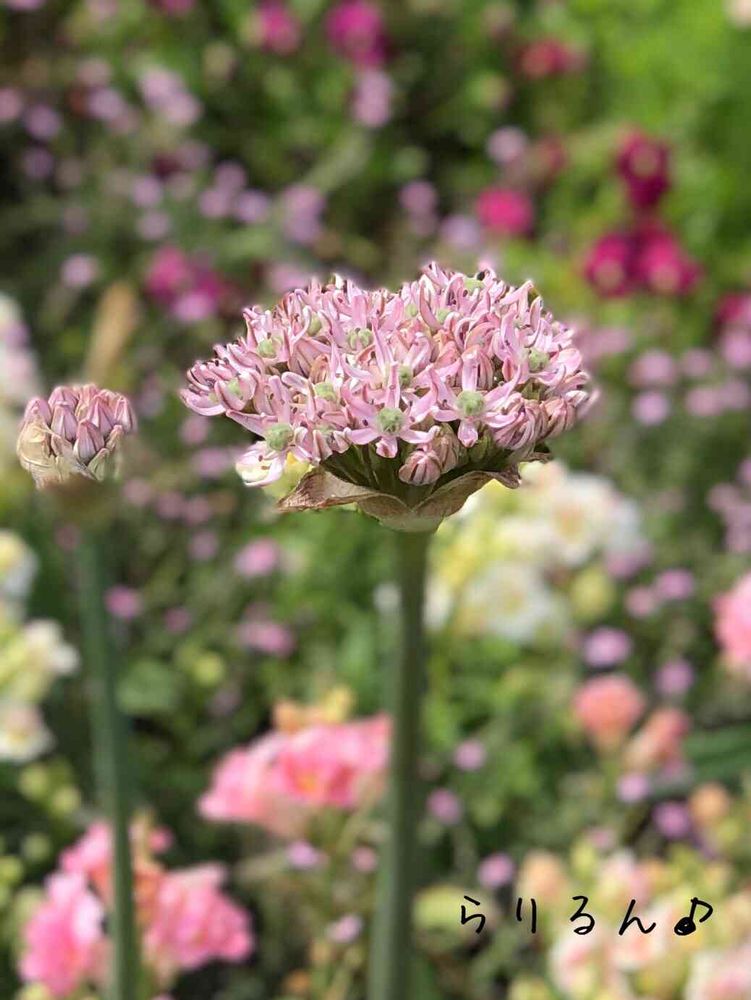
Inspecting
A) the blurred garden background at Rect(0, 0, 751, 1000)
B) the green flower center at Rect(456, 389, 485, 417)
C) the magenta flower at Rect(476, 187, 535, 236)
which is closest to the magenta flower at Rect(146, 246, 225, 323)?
the blurred garden background at Rect(0, 0, 751, 1000)

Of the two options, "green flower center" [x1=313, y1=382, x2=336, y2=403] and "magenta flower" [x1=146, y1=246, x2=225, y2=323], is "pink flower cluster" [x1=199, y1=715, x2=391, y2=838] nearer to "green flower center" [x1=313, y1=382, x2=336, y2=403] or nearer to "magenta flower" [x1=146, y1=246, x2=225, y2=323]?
"green flower center" [x1=313, y1=382, x2=336, y2=403]

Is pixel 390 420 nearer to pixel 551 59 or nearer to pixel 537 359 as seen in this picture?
pixel 537 359

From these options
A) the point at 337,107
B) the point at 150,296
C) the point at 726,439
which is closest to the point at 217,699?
the point at 726,439

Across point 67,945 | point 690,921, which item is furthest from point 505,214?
point 67,945

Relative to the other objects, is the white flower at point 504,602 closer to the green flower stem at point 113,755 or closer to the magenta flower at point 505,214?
the green flower stem at point 113,755

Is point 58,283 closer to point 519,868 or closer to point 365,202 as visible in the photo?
point 365,202

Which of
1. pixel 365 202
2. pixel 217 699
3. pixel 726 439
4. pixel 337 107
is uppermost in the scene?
pixel 337 107
